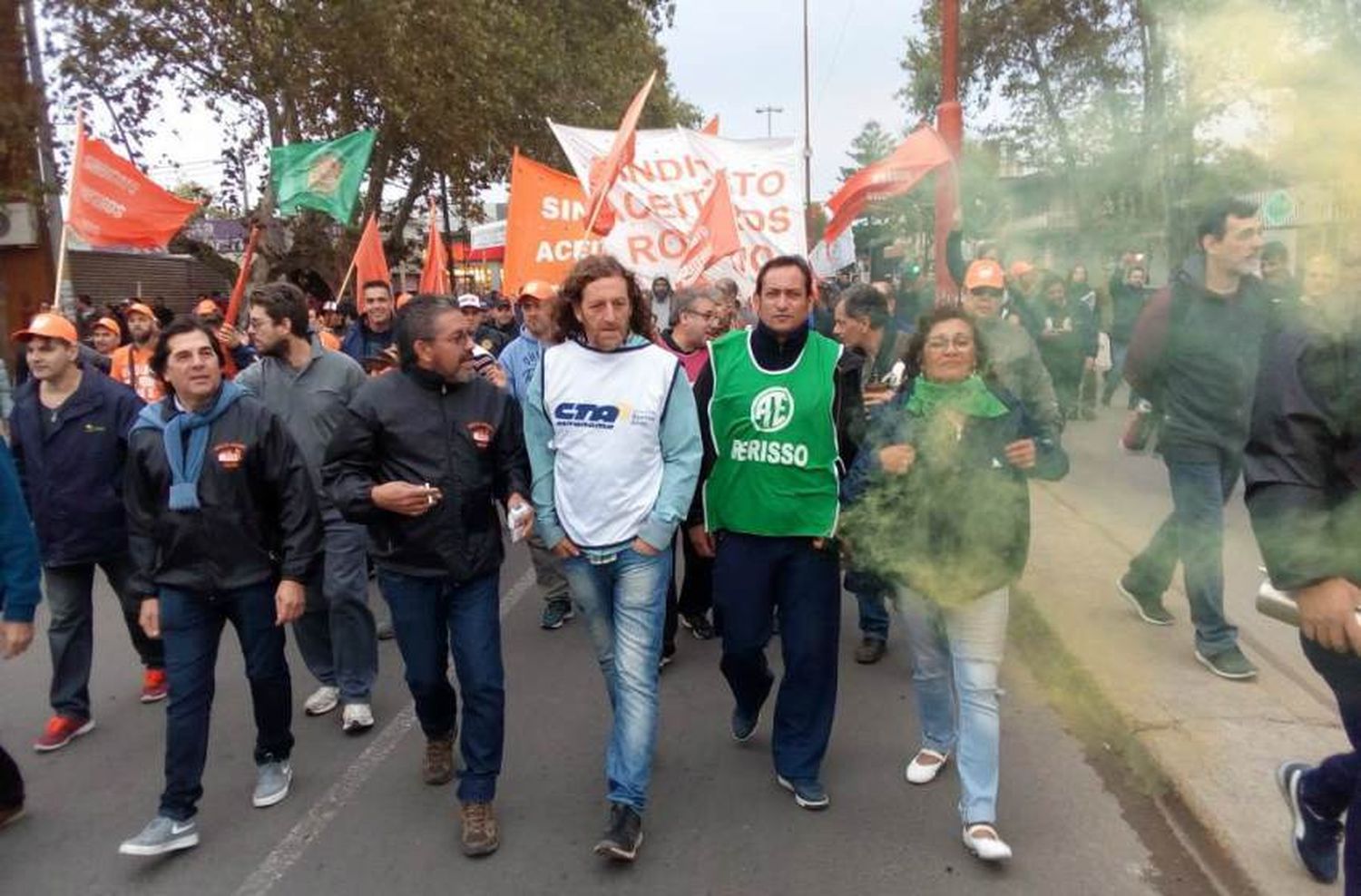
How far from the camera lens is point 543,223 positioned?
899 cm

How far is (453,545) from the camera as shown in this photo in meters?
3.35

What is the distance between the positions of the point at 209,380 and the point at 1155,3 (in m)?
3.37

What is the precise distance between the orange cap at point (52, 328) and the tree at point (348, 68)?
10573 mm

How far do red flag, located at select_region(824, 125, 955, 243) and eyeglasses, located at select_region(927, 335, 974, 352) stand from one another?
4.50 metres

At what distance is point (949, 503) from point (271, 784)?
2650 mm

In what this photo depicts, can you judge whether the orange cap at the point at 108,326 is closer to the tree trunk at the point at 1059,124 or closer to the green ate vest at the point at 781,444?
the green ate vest at the point at 781,444

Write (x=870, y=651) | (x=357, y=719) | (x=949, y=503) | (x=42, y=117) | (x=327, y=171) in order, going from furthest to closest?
(x=42, y=117) → (x=327, y=171) → (x=870, y=651) → (x=357, y=719) → (x=949, y=503)

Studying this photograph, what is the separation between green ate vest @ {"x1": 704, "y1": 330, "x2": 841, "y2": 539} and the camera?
3.38m

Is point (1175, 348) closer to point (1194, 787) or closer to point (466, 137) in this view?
point (1194, 787)

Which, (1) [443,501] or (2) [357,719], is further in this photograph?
(2) [357,719]

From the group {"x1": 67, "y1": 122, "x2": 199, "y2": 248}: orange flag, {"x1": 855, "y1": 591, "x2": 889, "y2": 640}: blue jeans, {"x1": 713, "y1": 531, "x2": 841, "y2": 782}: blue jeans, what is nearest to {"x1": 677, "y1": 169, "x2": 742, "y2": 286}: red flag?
{"x1": 855, "y1": 591, "x2": 889, "y2": 640}: blue jeans

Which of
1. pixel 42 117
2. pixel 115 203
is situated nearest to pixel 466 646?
pixel 115 203

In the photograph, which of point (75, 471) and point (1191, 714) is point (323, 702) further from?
point (1191, 714)

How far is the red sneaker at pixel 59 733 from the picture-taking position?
4402 millimetres
